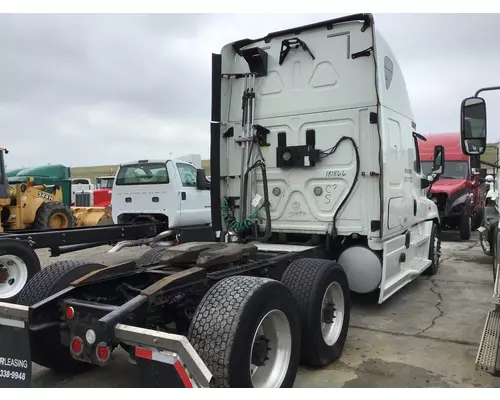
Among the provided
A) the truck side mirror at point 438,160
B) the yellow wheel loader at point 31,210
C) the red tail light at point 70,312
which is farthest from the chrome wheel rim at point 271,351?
the yellow wheel loader at point 31,210

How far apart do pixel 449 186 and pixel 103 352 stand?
11.6m

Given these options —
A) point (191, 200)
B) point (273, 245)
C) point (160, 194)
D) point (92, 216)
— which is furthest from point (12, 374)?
point (92, 216)

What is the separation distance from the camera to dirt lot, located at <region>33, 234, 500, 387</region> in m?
3.73

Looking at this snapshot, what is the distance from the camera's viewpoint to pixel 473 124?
12.5ft

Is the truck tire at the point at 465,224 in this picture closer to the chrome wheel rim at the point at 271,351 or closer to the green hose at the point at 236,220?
the green hose at the point at 236,220

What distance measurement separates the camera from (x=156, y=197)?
9688mm

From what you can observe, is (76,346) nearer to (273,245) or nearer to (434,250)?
(273,245)

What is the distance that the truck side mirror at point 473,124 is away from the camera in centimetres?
378

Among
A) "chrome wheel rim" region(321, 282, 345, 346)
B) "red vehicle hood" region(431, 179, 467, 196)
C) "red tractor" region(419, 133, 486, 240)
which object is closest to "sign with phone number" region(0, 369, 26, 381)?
"chrome wheel rim" region(321, 282, 345, 346)

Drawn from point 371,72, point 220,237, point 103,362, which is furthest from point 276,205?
point 103,362

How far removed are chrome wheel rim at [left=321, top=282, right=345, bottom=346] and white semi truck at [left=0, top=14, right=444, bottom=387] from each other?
13 millimetres

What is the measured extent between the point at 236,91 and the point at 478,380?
13.7 ft

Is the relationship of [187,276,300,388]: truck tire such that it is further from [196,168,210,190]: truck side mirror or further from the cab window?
the cab window

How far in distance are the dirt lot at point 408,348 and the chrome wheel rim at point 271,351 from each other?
0.50m
